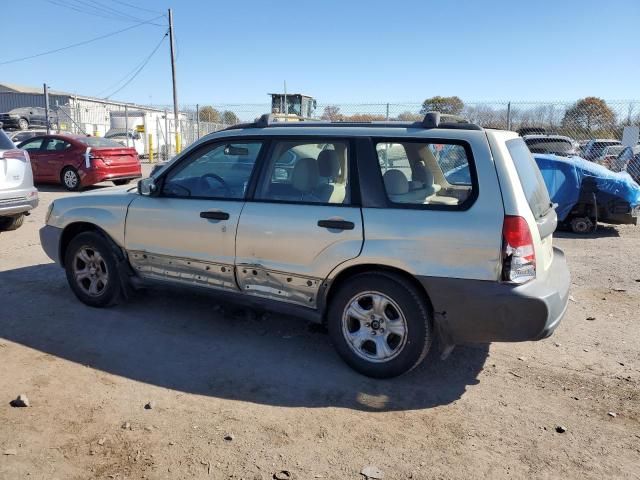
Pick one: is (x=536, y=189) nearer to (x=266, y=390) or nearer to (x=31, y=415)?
(x=266, y=390)

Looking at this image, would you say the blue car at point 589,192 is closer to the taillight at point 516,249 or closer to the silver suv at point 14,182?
the taillight at point 516,249

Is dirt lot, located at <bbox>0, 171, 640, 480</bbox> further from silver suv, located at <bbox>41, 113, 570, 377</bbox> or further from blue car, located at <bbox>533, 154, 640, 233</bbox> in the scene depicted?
blue car, located at <bbox>533, 154, 640, 233</bbox>

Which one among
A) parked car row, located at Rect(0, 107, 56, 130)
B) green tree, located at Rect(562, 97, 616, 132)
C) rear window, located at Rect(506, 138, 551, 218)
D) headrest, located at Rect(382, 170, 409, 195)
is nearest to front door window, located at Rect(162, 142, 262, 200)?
headrest, located at Rect(382, 170, 409, 195)

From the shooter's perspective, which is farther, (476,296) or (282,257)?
(282,257)

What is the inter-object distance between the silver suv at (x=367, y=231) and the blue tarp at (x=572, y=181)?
200 inches

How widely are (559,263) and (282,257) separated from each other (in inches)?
84.6

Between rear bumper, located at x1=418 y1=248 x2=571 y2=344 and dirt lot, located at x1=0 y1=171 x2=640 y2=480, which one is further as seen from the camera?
rear bumper, located at x1=418 y1=248 x2=571 y2=344

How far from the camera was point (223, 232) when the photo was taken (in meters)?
4.15

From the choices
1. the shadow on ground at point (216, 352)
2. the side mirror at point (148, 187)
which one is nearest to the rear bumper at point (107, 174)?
the shadow on ground at point (216, 352)

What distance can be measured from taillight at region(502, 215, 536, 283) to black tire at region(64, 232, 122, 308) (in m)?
3.35

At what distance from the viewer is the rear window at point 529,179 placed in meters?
3.50

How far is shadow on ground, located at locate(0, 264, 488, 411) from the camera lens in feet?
11.8

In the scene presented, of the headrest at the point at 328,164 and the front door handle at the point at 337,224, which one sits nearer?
the front door handle at the point at 337,224

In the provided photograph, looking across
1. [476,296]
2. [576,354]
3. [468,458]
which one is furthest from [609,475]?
[576,354]
